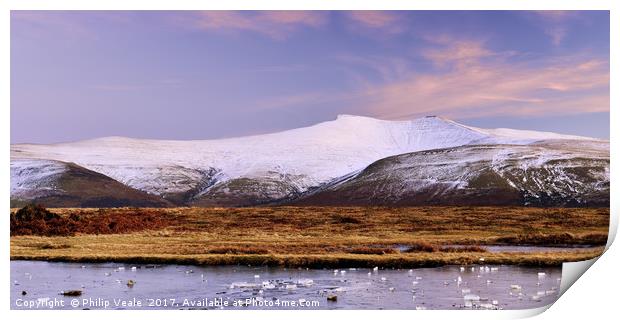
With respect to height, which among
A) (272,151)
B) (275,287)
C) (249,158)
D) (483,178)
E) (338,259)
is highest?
(272,151)

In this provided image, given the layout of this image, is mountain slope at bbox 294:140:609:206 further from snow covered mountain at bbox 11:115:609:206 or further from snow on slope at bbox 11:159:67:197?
snow on slope at bbox 11:159:67:197

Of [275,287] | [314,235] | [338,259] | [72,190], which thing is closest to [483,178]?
[314,235]

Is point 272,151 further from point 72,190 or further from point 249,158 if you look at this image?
point 72,190

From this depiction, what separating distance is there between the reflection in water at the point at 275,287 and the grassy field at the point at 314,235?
2.09 ft

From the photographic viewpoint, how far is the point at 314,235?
27.8 metres

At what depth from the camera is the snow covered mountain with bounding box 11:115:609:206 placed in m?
30.3

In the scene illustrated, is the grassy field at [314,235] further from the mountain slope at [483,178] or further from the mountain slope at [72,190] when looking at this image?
the mountain slope at [483,178]

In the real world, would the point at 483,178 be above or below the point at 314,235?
above

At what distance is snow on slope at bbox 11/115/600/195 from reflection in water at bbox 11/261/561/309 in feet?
23.1

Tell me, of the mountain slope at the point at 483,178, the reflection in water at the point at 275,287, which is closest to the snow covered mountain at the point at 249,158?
the mountain slope at the point at 483,178

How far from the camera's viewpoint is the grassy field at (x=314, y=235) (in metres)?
23.1

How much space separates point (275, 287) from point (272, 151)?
15231 millimetres

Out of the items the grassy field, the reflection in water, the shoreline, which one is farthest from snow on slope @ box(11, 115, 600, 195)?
the reflection in water
